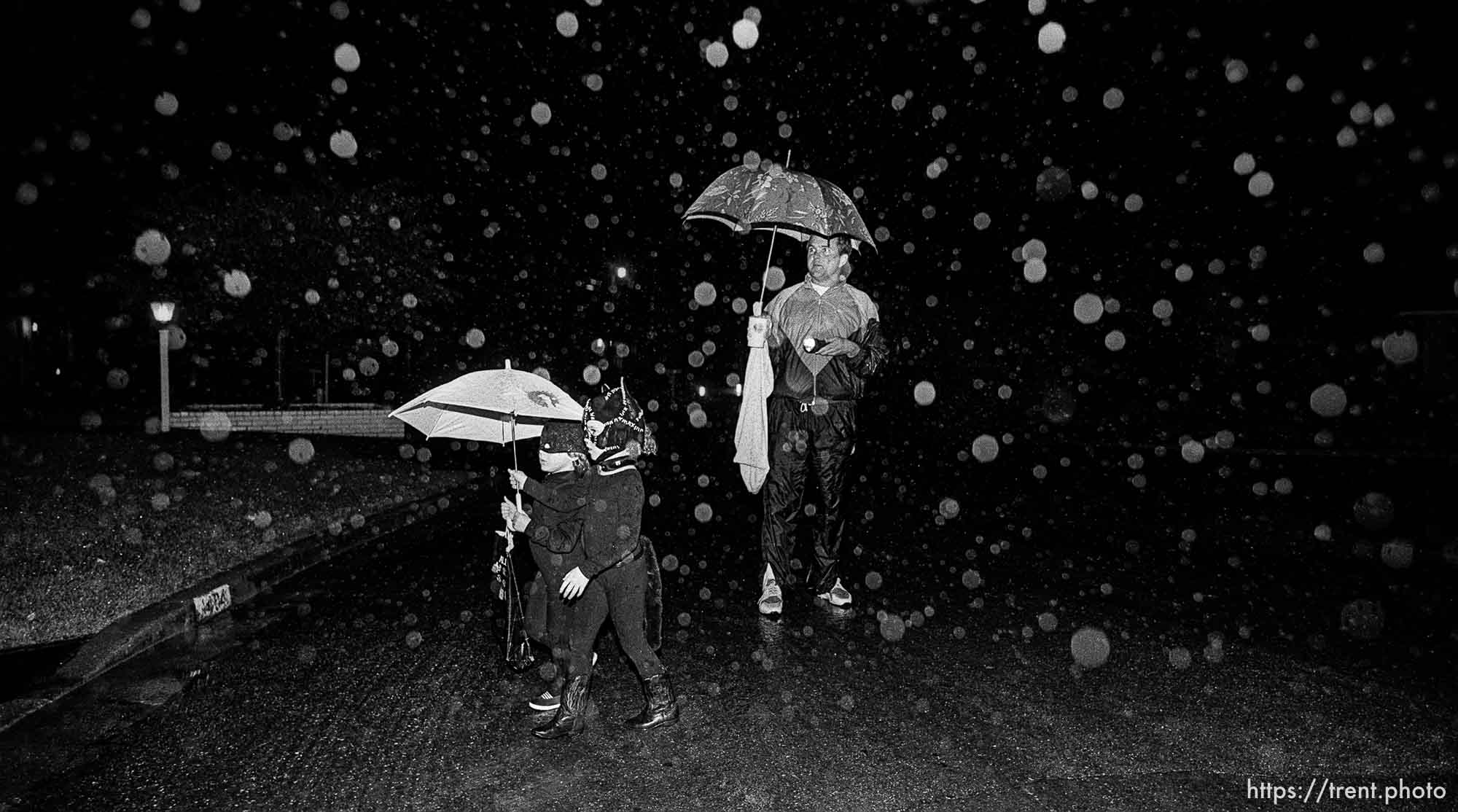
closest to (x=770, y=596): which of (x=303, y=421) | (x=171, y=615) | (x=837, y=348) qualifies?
(x=837, y=348)

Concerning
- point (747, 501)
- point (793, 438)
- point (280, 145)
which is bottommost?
point (747, 501)

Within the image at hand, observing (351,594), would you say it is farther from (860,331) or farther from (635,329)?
(635,329)

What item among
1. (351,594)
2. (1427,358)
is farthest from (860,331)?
(1427,358)

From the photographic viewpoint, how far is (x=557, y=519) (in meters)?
4.20

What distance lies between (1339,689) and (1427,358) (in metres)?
23.9

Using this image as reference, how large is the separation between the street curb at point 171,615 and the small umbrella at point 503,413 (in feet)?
6.84

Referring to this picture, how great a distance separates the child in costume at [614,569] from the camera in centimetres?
410

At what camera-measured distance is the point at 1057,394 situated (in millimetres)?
29938

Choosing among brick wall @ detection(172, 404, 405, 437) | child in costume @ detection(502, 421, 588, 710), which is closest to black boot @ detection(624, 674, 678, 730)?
child in costume @ detection(502, 421, 588, 710)

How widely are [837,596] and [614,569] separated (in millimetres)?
2422

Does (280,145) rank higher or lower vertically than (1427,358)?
higher

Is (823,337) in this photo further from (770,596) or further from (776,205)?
(770,596)

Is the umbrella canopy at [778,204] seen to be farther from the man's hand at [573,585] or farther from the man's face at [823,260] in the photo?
the man's hand at [573,585]

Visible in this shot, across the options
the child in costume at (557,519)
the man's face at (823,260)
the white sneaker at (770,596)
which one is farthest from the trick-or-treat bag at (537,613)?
the man's face at (823,260)
